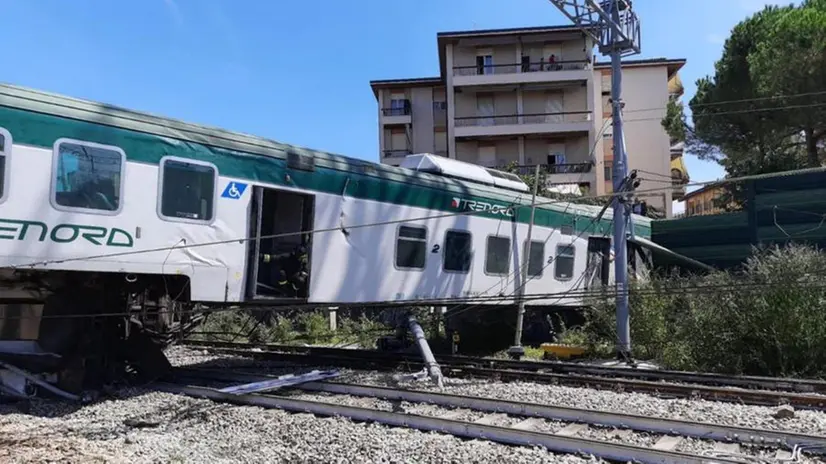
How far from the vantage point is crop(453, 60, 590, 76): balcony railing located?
132 ft

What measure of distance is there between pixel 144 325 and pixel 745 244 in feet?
48.8

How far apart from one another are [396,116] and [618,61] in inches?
1230

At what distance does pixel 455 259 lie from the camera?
11766mm

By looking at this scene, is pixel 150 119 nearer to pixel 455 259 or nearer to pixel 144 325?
pixel 144 325

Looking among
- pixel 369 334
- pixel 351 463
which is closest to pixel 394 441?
pixel 351 463

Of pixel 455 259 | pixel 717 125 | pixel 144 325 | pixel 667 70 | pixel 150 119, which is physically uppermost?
pixel 667 70

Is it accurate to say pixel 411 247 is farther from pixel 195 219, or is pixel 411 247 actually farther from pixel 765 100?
pixel 765 100

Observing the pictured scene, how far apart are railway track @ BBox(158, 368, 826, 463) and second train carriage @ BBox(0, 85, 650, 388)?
129 cm

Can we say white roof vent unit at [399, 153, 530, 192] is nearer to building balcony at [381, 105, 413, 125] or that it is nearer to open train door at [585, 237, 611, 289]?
open train door at [585, 237, 611, 289]

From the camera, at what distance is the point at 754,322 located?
10.3m

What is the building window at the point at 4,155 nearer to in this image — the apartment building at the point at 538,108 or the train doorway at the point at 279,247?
the train doorway at the point at 279,247

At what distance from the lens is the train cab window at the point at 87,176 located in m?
7.36

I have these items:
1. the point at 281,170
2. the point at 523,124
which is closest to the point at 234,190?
the point at 281,170

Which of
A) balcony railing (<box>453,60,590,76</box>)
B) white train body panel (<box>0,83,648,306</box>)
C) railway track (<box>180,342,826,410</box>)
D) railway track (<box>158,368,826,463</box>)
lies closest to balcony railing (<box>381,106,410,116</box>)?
balcony railing (<box>453,60,590,76</box>)
